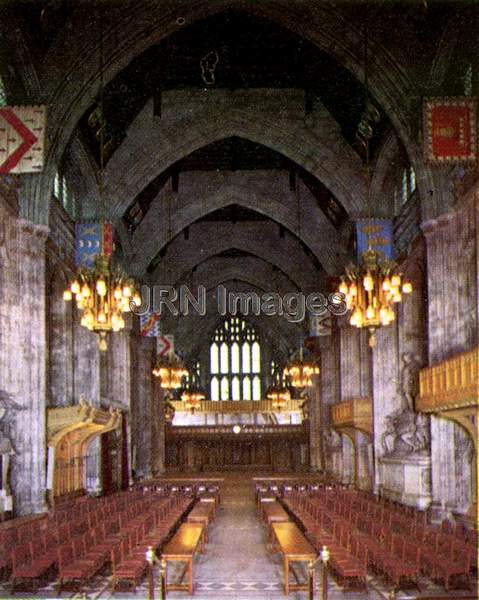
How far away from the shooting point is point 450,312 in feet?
67.5

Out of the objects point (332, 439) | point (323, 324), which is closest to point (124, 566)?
point (323, 324)

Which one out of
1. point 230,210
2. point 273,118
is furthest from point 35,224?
point 230,210

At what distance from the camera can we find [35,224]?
21.6 meters

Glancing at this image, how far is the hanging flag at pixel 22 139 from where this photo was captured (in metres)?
17.0

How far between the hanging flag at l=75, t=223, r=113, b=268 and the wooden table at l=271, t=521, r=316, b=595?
11771 mm

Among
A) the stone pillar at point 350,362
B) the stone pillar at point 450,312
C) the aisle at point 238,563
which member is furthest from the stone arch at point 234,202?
the stone pillar at point 450,312

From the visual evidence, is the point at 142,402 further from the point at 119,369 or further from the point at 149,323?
the point at 119,369

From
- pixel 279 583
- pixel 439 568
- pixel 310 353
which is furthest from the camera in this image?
pixel 310 353

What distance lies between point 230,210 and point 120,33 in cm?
2240

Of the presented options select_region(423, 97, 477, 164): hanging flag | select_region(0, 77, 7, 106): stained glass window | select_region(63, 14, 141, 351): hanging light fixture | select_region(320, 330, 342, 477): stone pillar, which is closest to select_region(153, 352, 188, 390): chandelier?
select_region(320, 330, 342, 477): stone pillar

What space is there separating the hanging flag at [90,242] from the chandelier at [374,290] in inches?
383

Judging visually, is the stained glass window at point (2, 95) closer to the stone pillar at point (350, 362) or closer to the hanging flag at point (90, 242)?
the hanging flag at point (90, 242)

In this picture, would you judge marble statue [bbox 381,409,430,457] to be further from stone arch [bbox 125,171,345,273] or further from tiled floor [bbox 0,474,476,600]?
stone arch [bbox 125,171,345,273]

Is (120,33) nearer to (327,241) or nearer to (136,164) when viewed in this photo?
(136,164)
